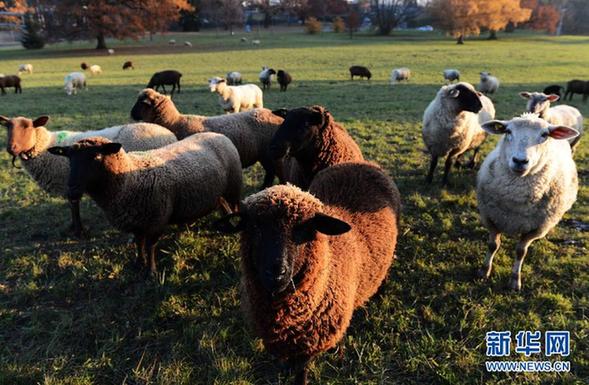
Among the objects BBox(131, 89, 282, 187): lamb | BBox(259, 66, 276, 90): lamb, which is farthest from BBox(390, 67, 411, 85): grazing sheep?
BBox(131, 89, 282, 187): lamb

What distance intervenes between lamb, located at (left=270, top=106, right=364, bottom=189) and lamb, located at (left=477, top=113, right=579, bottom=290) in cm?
159

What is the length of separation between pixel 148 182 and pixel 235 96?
895 cm

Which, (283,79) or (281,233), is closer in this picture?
(281,233)

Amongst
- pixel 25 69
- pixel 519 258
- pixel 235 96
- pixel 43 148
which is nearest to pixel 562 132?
pixel 519 258

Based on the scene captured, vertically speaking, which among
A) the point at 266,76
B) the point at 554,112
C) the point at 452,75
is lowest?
the point at 554,112

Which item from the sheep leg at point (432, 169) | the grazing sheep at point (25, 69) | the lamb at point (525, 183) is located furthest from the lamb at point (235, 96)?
the grazing sheep at point (25, 69)

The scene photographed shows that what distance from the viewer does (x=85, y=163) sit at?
11.6ft

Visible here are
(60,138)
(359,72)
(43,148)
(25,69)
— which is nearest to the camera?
(43,148)

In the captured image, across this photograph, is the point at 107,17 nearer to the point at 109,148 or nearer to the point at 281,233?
the point at 109,148

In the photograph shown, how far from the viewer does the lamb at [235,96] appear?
1223 cm

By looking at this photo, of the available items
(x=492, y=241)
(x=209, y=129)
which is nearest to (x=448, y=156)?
(x=492, y=241)

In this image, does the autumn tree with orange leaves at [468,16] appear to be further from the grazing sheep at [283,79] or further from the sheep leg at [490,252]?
the sheep leg at [490,252]

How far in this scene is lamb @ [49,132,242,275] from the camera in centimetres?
359

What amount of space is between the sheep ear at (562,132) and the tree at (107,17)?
4501 centimetres
